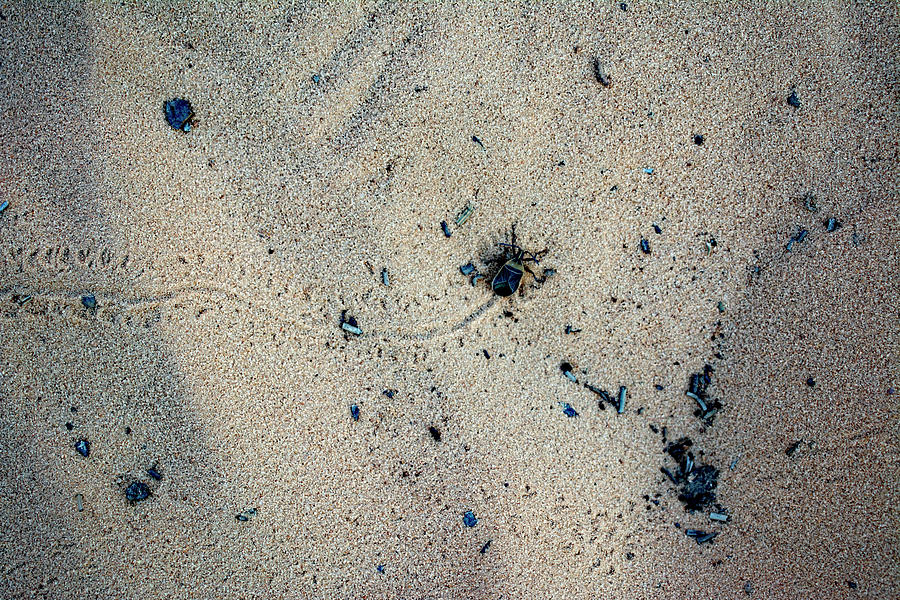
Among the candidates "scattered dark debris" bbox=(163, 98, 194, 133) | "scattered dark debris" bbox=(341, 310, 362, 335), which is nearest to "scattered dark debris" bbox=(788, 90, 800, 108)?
"scattered dark debris" bbox=(341, 310, 362, 335)

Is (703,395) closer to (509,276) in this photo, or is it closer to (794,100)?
(509,276)

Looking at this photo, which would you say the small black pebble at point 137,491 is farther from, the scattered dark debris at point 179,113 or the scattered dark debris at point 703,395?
the scattered dark debris at point 703,395

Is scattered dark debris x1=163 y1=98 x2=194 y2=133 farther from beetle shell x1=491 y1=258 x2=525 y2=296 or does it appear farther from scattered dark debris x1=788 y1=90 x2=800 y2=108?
scattered dark debris x1=788 y1=90 x2=800 y2=108

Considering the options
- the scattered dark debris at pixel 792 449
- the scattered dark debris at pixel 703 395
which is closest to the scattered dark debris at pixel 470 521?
→ the scattered dark debris at pixel 703 395

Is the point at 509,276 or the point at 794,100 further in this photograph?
the point at 794,100

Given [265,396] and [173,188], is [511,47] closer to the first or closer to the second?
[173,188]

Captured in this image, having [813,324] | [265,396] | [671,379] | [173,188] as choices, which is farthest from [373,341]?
[813,324]

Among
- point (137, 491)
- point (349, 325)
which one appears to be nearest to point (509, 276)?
point (349, 325)
